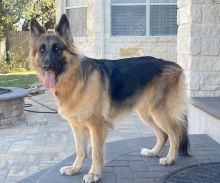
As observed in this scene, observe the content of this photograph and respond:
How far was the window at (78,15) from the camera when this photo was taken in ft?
34.8

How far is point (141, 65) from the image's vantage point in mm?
4164

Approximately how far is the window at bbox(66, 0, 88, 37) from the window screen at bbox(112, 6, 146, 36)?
1.05 m

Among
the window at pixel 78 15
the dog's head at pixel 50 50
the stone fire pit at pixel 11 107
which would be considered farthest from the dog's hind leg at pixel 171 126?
the window at pixel 78 15

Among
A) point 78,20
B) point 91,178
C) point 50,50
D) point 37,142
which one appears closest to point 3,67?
point 78,20

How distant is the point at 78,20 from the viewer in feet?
35.5

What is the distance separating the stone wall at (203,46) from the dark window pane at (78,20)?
5150 millimetres

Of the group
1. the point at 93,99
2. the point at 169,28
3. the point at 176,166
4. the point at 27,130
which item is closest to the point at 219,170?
the point at 176,166

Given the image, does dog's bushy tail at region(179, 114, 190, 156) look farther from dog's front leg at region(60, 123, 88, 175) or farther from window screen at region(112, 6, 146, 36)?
window screen at region(112, 6, 146, 36)

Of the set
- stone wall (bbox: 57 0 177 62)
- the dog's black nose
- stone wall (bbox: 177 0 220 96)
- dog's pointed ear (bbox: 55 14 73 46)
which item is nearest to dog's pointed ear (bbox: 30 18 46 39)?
dog's pointed ear (bbox: 55 14 73 46)

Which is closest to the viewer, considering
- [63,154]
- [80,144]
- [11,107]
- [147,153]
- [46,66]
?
[46,66]

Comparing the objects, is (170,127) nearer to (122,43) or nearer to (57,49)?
(57,49)

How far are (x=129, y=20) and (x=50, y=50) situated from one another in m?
6.36

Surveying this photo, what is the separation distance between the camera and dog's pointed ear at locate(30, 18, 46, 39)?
3.71m

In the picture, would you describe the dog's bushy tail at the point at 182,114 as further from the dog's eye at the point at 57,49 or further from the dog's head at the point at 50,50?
the dog's eye at the point at 57,49
